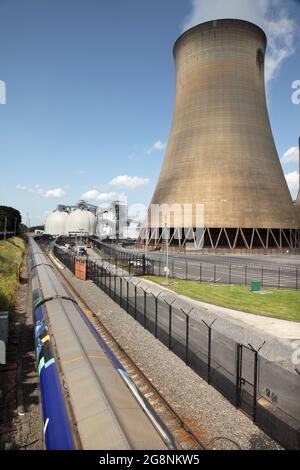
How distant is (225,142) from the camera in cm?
6153

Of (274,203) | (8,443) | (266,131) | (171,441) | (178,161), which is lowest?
(8,443)

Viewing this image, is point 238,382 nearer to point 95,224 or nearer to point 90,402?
point 90,402

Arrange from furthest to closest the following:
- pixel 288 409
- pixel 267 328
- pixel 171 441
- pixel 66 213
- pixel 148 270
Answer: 1. pixel 66 213
2. pixel 148 270
3. pixel 267 328
4. pixel 288 409
5. pixel 171 441

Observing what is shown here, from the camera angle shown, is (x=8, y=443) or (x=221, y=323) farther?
(x=221, y=323)

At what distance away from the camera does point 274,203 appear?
209 feet

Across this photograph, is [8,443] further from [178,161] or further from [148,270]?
[178,161]

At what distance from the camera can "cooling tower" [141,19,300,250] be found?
61250 mm

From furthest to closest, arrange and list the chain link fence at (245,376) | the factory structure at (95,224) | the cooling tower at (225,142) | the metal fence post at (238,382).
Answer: the factory structure at (95,224) < the cooling tower at (225,142) < the metal fence post at (238,382) < the chain link fence at (245,376)

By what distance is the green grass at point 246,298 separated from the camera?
21.6 metres

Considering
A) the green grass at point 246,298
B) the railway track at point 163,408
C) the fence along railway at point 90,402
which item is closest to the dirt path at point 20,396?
the fence along railway at point 90,402

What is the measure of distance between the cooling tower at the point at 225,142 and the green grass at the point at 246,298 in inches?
1342

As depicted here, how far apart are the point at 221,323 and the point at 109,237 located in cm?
11639

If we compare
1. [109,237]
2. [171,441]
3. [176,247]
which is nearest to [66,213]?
[109,237]

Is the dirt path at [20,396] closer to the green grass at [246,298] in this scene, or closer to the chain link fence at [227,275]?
the green grass at [246,298]
